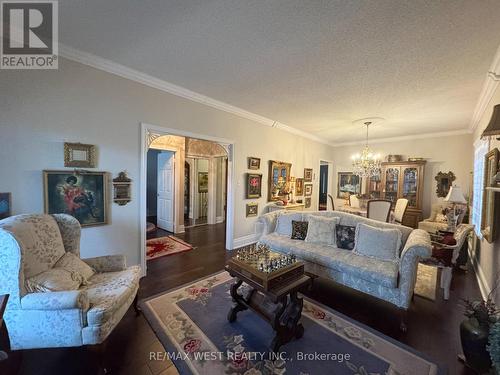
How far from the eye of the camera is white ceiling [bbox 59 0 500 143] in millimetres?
1703

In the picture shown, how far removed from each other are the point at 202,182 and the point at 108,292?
16.4 ft

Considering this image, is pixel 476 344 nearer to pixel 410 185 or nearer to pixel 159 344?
pixel 159 344

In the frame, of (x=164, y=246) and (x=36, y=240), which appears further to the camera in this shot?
(x=164, y=246)

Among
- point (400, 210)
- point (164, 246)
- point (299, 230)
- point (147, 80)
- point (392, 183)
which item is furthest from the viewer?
point (392, 183)

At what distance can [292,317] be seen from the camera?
6.37 ft

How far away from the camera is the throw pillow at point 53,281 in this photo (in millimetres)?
1573

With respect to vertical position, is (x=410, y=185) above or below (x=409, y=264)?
above

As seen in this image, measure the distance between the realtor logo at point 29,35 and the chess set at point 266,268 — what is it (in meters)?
2.83

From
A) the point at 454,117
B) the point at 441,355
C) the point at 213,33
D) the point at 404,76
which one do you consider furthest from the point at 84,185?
the point at 454,117

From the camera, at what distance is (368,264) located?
8.22ft

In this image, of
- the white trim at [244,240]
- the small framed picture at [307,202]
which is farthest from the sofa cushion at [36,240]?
the small framed picture at [307,202]

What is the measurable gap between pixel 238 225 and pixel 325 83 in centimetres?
306

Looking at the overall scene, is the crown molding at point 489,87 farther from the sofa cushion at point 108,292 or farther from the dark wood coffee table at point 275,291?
the sofa cushion at point 108,292

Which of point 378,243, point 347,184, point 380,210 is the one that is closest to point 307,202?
point 347,184
